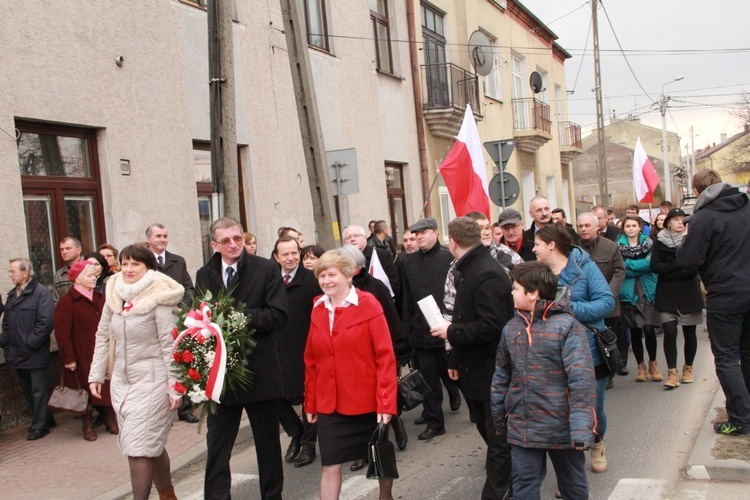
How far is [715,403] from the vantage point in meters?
7.15

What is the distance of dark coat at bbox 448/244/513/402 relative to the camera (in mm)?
4738

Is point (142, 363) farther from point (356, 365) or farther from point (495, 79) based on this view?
point (495, 79)

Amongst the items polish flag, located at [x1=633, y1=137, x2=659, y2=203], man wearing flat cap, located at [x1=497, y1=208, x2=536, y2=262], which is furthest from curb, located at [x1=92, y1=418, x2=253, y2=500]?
polish flag, located at [x1=633, y1=137, x2=659, y2=203]

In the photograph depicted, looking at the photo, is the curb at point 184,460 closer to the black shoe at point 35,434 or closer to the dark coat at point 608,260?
the black shoe at point 35,434

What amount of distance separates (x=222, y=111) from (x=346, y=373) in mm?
5084

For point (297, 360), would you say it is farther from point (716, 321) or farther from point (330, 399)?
point (716, 321)

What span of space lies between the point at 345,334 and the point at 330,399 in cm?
41

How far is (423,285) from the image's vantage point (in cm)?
713

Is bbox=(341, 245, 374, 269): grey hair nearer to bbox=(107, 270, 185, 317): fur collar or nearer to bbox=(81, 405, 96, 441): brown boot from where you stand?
bbox=(107, 270, 185, 317): fur collar

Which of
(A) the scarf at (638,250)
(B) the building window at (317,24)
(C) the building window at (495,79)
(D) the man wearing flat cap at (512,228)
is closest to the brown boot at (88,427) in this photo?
(D) the man wearing flat cap at (512,228)

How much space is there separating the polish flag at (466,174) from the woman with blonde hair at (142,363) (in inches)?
304

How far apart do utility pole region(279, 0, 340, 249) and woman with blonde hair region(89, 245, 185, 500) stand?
5.51 meters

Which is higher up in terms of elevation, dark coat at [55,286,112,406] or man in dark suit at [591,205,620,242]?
man in dark suit at [591,205,620,242]

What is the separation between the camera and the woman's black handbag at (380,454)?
453cm
